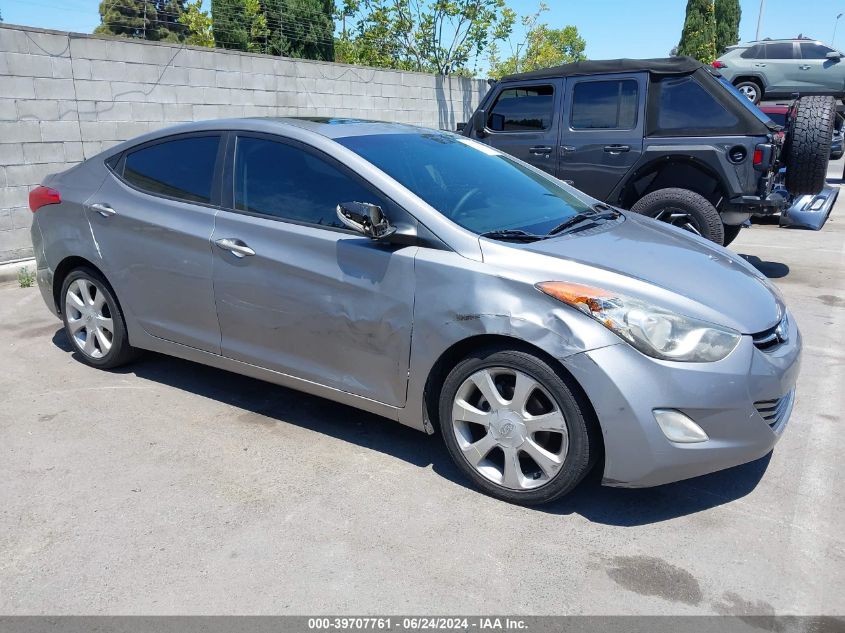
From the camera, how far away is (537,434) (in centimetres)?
324

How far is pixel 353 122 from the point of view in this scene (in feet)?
14.1

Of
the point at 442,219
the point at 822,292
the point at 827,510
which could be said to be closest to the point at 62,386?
the point at 442,219

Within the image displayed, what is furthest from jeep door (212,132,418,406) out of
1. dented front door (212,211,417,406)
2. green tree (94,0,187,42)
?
green tree (94,0,187,42)

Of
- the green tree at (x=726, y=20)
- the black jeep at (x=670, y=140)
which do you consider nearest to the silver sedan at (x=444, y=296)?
the black jeep at (x=670, y=140)

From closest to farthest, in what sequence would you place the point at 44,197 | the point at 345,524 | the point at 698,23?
the point at 345,524, the point at 44,197, the point at 698,23

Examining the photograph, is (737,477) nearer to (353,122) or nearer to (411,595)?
(411,595)

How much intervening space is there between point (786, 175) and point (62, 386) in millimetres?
6576

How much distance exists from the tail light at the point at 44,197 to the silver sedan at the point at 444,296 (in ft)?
0.23

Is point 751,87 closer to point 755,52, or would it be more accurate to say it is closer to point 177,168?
point 755,52

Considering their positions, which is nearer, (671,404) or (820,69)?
(671,404)

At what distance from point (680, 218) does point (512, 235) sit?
160 inches

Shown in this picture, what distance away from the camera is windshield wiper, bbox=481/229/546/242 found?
3.43 meters

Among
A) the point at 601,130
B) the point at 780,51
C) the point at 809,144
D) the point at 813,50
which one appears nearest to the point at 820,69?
the point at 813,50

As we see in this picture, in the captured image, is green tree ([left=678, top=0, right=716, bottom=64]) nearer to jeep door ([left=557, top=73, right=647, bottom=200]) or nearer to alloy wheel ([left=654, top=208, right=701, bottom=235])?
jeep door ([left=557, top=73, right=647, bottom=200])
